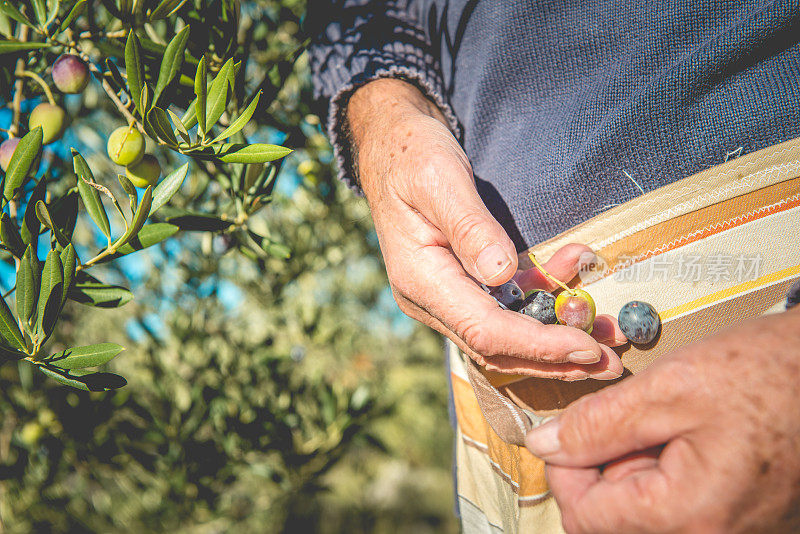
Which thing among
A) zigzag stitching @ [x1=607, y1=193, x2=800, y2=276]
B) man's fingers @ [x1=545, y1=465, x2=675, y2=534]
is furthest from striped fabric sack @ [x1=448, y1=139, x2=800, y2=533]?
man's fingers @ [x1=545, y1=465, x2=675, y2=534]

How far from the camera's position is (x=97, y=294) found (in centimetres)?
77

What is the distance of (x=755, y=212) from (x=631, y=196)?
21 centimetres

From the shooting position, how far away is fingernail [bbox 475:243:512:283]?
76cm

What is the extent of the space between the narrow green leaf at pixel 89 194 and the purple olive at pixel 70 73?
19cm

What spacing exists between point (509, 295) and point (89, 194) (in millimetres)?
787

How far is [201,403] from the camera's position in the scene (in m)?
1.59

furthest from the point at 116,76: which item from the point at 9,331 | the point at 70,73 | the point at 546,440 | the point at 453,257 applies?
the point at 546,440

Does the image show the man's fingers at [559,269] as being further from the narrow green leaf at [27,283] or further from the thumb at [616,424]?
the narrow green leaf at [27,283]

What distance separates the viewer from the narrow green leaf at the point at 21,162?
662 millimetres

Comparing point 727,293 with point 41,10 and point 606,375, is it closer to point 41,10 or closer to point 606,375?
point 606,375

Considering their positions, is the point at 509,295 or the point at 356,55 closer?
Answer: the point at 509,295

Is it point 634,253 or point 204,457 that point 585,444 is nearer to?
point 634,253

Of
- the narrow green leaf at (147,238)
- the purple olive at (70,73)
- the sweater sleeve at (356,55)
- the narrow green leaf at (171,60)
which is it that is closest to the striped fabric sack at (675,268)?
the sweater sleeve at (356,55)

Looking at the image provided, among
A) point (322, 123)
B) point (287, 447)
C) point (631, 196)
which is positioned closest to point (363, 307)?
point (287, 447)
